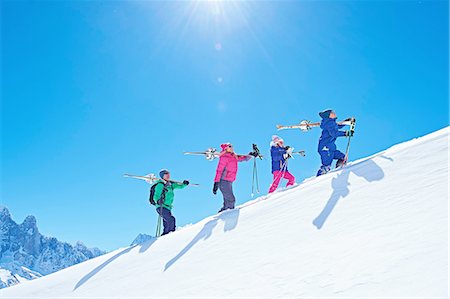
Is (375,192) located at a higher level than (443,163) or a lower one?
lower

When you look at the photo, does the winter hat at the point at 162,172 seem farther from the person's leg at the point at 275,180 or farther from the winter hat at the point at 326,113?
the winter hat at the point at 326,113

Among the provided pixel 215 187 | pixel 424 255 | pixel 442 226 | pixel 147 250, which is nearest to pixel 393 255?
pixel 424 255

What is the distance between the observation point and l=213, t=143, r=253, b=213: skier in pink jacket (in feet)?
29.7

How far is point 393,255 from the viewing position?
3436mm

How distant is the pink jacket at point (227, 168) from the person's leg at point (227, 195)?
126 millimetres

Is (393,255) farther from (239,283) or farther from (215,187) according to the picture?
(215,187)

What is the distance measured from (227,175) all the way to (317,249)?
5.09 m

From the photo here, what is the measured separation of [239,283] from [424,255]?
1.89 metres

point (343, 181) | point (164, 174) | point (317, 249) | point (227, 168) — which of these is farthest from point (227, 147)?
point (317, 249)

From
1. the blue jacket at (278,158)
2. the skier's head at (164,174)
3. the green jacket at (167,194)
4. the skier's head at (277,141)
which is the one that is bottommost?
the green jacket at (167,194)

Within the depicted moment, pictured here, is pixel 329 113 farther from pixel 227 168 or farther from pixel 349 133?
pixel 227 168

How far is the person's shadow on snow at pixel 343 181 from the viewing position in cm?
512

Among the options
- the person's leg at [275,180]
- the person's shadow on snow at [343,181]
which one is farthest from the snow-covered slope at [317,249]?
the person's leg at [275,180]

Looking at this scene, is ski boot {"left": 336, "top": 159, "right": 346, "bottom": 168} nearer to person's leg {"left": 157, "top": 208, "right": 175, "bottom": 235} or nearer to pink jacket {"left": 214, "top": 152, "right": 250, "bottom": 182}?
pink jacket {"left": 214, "top": 152, "right": 250, "bottom": 182}
